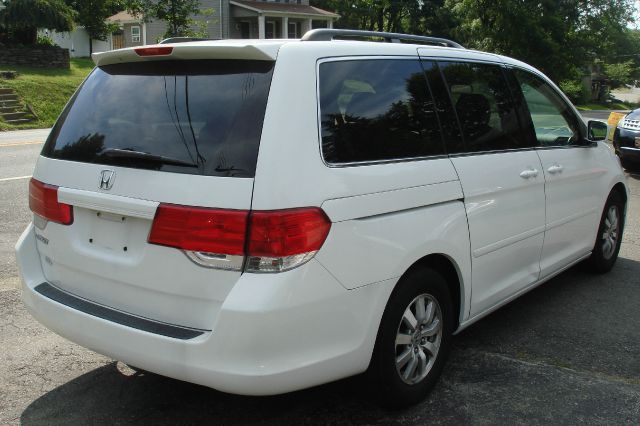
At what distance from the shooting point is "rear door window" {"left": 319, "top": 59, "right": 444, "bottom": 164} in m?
2.87

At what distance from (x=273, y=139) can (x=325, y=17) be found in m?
44.2

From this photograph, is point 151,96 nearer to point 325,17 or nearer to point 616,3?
point 325,17

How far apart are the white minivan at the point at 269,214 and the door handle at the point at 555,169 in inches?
32.0

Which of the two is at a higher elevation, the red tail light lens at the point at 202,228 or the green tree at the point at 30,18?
the green tree at the point at 30,18

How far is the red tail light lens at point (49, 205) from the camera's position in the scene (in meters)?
3.06

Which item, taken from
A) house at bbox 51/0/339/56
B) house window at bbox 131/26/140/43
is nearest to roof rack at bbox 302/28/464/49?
house at bbox 51/0/339/56

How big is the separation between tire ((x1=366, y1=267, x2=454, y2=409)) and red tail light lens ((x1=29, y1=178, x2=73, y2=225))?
1.59 m

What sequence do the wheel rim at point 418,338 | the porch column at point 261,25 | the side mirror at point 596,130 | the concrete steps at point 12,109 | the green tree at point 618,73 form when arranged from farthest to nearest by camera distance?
the green tree at point 618,73, the porch column at point 261,25, the concrete steps at point 12,109, the side mirror at point 596,130, the wheel rim at point 418,338

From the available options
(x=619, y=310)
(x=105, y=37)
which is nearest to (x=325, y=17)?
(x=105, y=37)

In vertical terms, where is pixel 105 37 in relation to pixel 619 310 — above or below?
above

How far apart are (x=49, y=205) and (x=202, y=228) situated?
3.39 ft

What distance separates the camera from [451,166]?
343 centimetres

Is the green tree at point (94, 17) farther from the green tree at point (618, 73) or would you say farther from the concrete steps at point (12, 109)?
the green tree at point (618, 73)

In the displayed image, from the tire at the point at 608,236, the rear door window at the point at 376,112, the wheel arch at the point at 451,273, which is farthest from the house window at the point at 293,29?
the wheel arch at the point at 451,273
